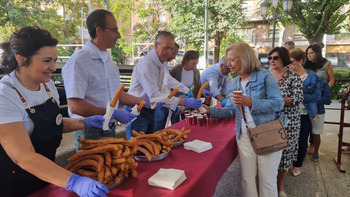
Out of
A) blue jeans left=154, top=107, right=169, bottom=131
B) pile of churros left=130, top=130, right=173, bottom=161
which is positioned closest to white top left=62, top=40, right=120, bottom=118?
pile of churros left=130, top=130, right=173, bottom=161

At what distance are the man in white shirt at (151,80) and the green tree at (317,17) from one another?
9.52 metres

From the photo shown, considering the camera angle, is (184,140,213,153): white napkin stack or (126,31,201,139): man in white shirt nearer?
(184,140,213,153): white napkin stack

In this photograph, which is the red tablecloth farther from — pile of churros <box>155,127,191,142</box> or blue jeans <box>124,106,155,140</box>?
blue jeans <box>124,106,155,140</box>

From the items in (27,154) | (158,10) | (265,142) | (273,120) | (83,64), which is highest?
Answer: (158,10)

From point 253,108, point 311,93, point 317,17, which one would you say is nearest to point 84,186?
point 253,108

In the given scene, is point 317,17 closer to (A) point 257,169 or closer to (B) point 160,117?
(B) point 160,117

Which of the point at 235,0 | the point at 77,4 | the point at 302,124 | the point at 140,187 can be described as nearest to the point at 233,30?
the point at 235,0

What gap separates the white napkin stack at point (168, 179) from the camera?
1.30 meters

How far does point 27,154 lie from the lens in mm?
1062

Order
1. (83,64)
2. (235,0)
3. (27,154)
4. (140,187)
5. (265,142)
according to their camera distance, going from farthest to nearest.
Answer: (235,0)
(265,142)
(83,64)
(140,187)
(27,154)

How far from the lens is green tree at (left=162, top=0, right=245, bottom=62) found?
16.5m

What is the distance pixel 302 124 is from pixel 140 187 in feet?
9.36

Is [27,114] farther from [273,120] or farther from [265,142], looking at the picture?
[273,120]

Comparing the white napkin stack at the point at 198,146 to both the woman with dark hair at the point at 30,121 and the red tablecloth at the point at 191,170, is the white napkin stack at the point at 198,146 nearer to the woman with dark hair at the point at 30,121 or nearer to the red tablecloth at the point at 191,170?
the red tablecloth at the point at 191,170
